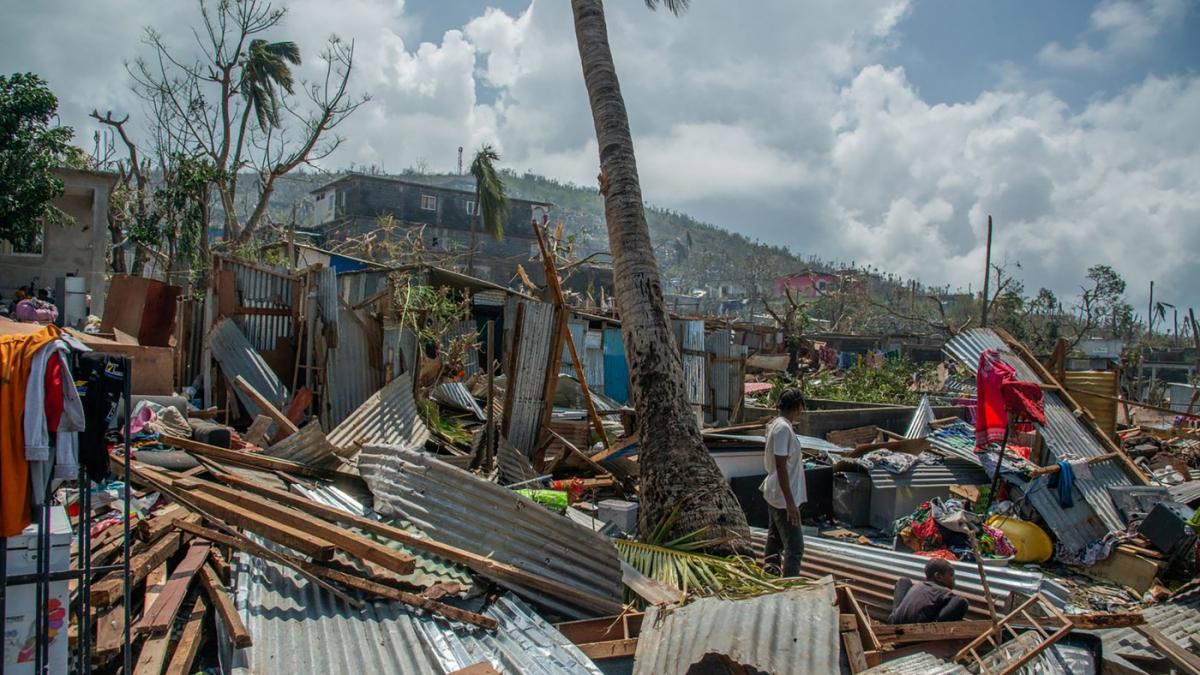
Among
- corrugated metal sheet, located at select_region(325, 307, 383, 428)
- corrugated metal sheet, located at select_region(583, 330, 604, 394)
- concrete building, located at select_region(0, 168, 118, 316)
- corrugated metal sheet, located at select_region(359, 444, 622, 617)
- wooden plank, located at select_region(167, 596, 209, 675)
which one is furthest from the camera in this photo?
concrete building, located at select_region(0, 168, 118, 316)

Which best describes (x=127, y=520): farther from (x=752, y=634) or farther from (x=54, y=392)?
(x=752, y=634)

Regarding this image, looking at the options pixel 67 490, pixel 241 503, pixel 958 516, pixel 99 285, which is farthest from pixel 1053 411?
pixel 99 285

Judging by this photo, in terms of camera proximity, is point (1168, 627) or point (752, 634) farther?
point (1168, 627)

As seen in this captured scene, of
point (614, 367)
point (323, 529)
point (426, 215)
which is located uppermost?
point (426, 215)

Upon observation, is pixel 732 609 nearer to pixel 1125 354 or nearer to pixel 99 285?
pixel 99 285

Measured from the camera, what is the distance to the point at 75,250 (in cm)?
1814

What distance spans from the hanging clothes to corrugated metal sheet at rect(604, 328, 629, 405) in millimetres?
14682

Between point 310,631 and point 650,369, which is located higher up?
point 650,369

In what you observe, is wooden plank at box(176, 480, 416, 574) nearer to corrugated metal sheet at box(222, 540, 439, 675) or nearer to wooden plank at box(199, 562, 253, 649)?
corrugated metal sheet at box(222, 540, 439, 675)

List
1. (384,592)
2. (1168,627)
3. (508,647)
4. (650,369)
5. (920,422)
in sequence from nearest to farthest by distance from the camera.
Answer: (508,647), (384,592), (1168,627), (650,369), (920,422)

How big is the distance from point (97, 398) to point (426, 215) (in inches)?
1474

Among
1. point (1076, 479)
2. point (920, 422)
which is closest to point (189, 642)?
point (1076, 479)

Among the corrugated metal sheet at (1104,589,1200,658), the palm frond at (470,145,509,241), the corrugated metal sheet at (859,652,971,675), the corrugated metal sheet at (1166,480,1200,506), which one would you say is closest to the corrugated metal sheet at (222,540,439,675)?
the corrugated metal sheet at (859,652,971,675)

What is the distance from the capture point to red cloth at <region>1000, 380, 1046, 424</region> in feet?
30.0
